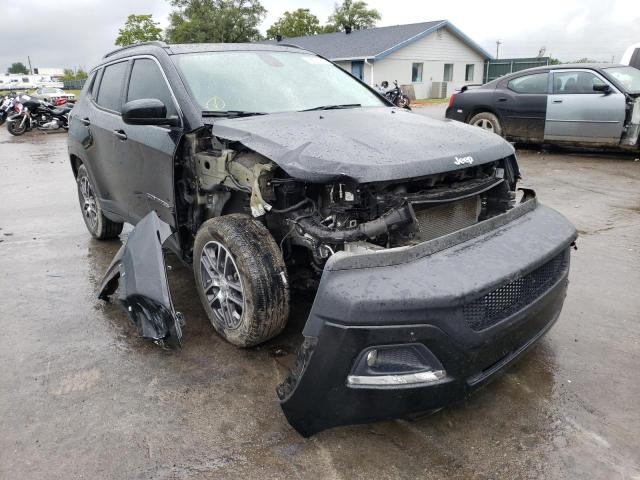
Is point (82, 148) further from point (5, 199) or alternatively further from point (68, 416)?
point (5, 199)

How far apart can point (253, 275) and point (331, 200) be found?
599 mm

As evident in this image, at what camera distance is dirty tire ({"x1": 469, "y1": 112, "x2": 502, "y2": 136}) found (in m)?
10.5

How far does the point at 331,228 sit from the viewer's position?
8.82 feet

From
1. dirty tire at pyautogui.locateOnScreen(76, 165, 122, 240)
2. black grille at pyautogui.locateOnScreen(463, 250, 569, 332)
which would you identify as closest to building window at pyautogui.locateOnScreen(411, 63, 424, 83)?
dirty tire at pyautogui.locateOnScreen(76, 165, 122, 240)

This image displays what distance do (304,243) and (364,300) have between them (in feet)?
2.58

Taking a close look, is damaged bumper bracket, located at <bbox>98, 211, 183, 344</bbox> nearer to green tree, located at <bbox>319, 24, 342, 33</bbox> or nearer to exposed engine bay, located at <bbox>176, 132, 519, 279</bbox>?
exposed engine bay, located at <bbox>176, 132, 519, 279</bbox>

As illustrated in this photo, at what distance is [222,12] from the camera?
157ft

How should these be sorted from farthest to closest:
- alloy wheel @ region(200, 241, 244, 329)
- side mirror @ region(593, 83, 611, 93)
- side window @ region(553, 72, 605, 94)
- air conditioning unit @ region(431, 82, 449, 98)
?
1. air conditioning unit @ region(431, 82, 449, 98)
2. side window @ region(553, 72, 605, 94)
3. side mirror @ region(593, 83, 611, 93)
4. alloy wheel @ region(200, 241, 244, 329)

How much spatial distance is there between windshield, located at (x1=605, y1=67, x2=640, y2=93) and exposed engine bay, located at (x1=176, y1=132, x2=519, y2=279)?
283 inches

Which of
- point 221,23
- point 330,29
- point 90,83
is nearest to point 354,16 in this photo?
point 330,29

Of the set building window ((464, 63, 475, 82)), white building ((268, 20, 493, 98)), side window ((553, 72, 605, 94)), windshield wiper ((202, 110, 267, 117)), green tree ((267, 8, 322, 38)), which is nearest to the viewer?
windshield wiper ((202, 110, 267, 117))

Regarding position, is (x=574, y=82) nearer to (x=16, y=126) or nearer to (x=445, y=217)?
(x=445, y=217)

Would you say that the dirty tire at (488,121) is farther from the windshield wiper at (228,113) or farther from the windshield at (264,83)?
the windshield wiper at (228,113)

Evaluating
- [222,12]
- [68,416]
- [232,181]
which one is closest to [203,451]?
[68,416]
